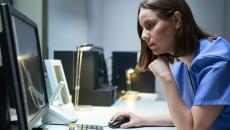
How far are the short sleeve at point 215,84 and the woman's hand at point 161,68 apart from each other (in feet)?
0.47

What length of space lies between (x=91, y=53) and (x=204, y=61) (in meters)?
1.16

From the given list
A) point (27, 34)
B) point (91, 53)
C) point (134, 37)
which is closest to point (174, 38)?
point (27, 34)

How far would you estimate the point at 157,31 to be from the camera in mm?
1209

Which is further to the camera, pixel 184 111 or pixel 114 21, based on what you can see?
pixel 114 21

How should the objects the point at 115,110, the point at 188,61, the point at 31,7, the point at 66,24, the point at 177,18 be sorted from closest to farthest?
the point at 177,18, the point at 188,61, the point at 115,110, the point at 31,7, the point at 66,24

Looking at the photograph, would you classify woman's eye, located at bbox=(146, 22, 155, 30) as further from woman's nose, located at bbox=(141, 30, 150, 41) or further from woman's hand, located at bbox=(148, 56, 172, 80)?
woman's hand, located at bbox=(148, 56, 172, 80)

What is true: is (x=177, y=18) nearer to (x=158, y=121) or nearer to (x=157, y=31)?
(x=157, y=31)

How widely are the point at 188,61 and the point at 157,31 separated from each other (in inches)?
8.7

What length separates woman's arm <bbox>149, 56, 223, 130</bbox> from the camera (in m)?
1.10

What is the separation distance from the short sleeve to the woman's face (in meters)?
0.18

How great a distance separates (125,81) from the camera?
3.03m

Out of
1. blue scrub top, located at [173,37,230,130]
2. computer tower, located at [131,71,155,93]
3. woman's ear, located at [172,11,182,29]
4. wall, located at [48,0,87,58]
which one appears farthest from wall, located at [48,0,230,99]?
blue scrub top, located at [173,37,230,130]

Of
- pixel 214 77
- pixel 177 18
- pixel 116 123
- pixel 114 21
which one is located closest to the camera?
pixel 214 77

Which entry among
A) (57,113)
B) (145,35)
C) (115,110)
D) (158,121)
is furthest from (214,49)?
(115,110)
